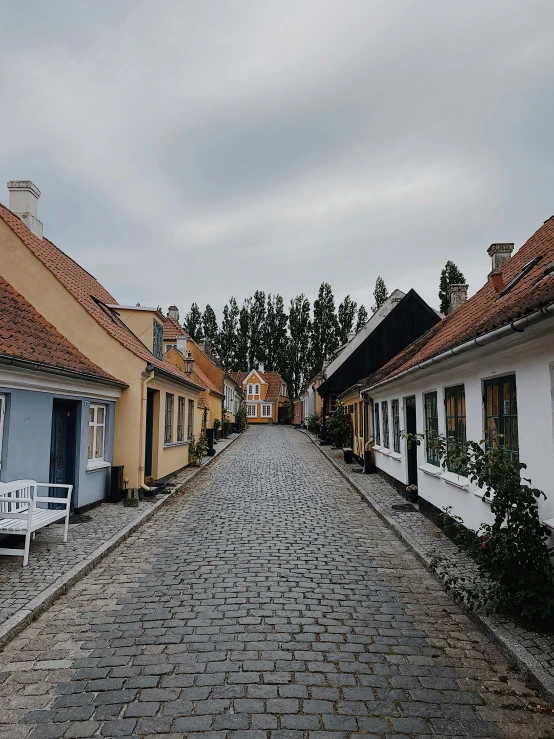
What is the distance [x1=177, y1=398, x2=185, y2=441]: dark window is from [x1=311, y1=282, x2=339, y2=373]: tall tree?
46807 mm

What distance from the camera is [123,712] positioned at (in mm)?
3461

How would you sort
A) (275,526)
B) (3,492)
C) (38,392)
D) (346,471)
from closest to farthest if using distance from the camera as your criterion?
(3,492)
(38,392)
(275,526)
(346,471)

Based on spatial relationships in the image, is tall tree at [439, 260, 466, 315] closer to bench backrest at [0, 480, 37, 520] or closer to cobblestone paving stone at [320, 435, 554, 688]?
cobblestone paving stone at [320, 435, 554, 688]

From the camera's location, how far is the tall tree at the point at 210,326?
74.6 m

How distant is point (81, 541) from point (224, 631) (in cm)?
402

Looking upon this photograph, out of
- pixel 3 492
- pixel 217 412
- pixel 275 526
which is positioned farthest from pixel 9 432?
pixel 217 412

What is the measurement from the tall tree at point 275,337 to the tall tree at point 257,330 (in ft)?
1.85

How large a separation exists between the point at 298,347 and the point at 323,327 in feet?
17.8

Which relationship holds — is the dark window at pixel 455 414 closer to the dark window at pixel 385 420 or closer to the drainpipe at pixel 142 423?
the dark window at pixel 385 420

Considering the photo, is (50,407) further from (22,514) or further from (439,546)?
(439,546)

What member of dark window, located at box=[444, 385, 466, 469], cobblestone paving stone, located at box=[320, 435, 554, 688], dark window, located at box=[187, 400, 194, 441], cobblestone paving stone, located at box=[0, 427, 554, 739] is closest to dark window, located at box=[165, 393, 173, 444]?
dark window, located at box=[187, 400, 194, 441]

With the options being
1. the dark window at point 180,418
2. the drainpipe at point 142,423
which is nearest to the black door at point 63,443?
A: the drainpipe at point 142,423

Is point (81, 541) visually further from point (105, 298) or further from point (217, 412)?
point (217, 412)

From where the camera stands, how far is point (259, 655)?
4270 millimetres
